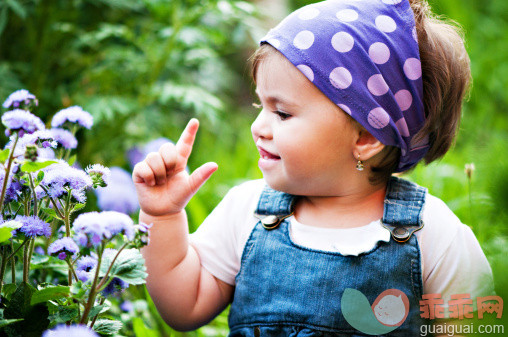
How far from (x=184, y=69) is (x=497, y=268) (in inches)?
108

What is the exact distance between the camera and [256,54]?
1.46m

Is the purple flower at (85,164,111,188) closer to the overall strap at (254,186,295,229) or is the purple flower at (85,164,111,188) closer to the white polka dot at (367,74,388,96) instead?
the overall strap at (254,186,295,229)

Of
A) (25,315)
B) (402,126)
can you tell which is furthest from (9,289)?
(402,126)

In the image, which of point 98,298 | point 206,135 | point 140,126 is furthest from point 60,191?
point 206,135

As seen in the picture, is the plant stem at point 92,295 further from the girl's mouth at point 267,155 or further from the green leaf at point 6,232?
the girl's mouth at point 267,155

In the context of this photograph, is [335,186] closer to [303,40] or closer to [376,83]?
[376,83]

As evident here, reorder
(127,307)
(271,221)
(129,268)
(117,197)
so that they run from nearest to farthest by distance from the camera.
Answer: (129,268) → (271,221) → (127,307) → (117,197)

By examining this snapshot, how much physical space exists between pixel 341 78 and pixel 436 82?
0.28 metres

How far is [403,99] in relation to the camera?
1.42m

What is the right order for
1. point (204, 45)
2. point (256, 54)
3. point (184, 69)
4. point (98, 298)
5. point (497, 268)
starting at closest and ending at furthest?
point (497, 268) < point (98, 298) < point (256, 54) < point (204, 45) < point (184, 69)

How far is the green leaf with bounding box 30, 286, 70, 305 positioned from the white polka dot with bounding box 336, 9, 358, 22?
2.97ft

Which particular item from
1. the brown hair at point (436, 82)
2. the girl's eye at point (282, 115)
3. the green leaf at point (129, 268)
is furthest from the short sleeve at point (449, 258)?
the green leaf at point (129, 268)

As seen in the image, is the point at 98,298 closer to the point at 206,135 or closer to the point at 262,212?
the point at 262,212

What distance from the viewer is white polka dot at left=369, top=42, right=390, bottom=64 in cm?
137
